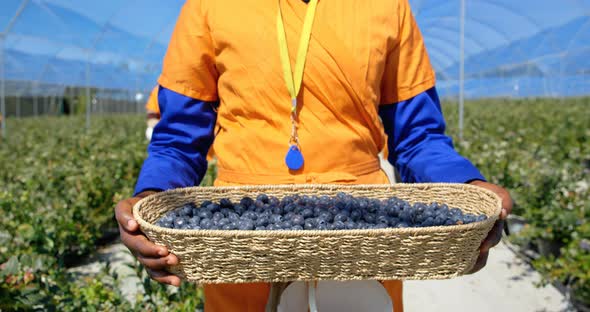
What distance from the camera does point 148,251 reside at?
118 centimetres

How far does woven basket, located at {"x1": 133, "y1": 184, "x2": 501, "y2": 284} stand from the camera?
110 cm

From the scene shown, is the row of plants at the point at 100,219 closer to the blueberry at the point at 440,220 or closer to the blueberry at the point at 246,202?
the blueberry at the point at 246,202

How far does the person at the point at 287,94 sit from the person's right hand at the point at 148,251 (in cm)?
14

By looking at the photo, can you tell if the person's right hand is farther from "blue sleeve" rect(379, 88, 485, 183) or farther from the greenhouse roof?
the greenhouse roof

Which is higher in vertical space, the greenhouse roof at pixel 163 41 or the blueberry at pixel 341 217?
the blueberry at pixel 341 217

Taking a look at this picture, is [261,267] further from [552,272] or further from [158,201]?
[552,272]

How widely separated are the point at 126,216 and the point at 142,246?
87mm

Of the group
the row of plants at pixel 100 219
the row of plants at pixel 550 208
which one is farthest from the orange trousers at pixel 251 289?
the row of plants at pixel 550 208

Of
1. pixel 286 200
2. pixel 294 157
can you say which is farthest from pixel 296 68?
pixel 286 200

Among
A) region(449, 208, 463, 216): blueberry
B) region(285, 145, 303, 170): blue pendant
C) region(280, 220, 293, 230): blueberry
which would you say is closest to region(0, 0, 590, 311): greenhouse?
region(285, 145, 303, 170): blue pendant

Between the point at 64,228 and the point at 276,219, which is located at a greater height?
the point at 276,219

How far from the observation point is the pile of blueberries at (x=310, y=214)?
1.20m

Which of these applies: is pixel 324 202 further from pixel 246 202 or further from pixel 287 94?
pixel 287 94

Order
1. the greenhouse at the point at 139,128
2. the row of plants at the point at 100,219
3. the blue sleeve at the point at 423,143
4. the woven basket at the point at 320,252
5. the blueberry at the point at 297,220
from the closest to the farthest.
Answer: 1. the woven basket at the point at 320,252
2. the blueberry at the point at 297,220
3. the blue sleeve at the point at 423,143
4. the row of plants at the point at 100,219
5. the greenhouse at the point at 139,128
